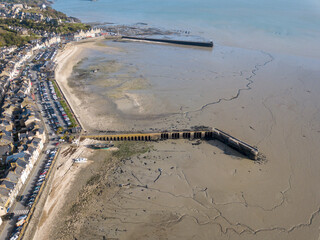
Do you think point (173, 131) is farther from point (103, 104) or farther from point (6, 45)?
point (6, 45)

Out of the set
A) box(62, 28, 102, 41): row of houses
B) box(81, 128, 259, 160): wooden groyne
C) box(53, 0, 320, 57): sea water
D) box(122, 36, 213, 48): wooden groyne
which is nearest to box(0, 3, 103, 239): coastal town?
box(81, 128, 259, 160): wooden groyne

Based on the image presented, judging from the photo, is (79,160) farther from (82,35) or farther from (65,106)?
(82,35)

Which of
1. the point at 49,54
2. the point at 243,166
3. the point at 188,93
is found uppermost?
the point at 49,54

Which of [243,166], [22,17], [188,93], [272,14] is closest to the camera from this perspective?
[243,166]

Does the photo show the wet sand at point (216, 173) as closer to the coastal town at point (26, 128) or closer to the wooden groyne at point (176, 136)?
the wooden groyne at point (176, 136)

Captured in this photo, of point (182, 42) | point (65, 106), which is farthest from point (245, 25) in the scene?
point (65, 106)

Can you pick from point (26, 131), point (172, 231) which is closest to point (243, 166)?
point (172, 231)

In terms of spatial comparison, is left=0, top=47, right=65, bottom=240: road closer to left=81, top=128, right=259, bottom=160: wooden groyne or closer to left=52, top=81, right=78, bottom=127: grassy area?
left=52, top=81, right=78, bottom=127: grassy area
